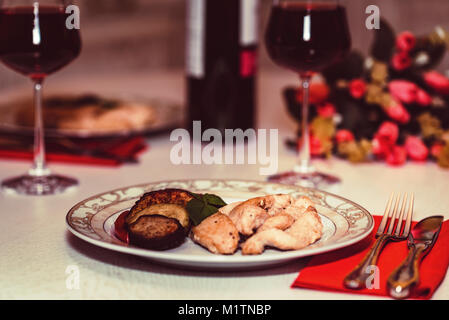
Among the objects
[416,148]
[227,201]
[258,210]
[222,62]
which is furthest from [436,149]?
[258,210]

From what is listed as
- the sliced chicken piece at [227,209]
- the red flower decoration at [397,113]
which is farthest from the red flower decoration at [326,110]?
the sliced chicken piece at [227,209]

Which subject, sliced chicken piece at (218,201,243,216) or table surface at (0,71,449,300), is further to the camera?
sliced chicken piece at (218,201,243,216)

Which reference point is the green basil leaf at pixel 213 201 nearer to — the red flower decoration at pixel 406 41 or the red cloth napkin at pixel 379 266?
the red cloth napkin at pixel 379 266

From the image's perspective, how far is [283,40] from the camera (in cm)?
123

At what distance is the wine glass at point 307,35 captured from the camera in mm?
1211

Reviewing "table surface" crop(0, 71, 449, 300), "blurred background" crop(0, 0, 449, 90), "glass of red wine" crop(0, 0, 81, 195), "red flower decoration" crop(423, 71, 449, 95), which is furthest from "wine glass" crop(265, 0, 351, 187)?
"blurred background" crop(0, 0, 449, 90)

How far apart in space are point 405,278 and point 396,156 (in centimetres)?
73

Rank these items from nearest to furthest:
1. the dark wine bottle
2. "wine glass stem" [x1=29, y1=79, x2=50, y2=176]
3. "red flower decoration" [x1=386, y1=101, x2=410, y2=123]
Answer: "wine glass stem" [x1=29, y1=79, x2=50, y2=176] → "red flower decoration" [x1=386, y1=101, x2=410, y2=123] → the dark wine bottle

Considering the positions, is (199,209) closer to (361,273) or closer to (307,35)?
(361,273)

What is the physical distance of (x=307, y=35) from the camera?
1211 millimetres

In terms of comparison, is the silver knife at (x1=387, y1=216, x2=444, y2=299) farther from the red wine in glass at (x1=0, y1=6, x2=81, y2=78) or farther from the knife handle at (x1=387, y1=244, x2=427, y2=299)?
the red wine in glass at (x1=0, y1=6, x2=81, y2=78)

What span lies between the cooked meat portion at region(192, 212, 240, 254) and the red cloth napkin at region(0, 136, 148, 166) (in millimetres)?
643

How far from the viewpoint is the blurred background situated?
135 inches
